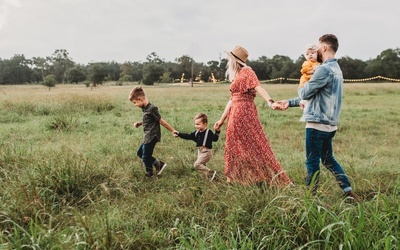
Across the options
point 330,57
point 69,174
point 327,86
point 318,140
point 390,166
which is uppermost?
Answer: point 330,57

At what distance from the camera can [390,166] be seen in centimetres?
551

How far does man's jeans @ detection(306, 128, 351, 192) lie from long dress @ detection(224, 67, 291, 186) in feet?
1.65

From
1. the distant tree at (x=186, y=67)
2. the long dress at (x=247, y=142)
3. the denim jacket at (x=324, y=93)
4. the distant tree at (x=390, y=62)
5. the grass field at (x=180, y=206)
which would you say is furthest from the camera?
the distant tree at (x=186, y=67)

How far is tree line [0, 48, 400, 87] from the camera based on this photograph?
6794 cm

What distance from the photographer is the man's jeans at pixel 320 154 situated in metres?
3.85

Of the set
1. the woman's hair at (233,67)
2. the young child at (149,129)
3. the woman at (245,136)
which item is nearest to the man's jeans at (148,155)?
the young child at (149,129)

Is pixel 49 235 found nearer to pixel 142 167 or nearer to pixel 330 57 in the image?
pixel 142 167

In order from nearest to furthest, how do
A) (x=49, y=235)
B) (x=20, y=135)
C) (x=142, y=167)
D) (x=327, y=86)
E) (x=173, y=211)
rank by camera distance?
(x=49, y=235) < (x=173, y=211) < (x=327, y=86) < (x=142, y=167) < (x=20, y=135)

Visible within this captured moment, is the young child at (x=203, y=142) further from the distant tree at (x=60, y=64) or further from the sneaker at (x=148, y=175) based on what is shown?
the distant tree at (x=60, y=64)

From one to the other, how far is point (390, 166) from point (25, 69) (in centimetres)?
11213

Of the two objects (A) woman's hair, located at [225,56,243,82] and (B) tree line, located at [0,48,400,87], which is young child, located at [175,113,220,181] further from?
(B) tree line, located at [0,48,400,87]

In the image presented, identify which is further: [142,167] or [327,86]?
[142,167]

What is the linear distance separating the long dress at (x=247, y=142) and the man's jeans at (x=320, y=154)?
1.65 ft

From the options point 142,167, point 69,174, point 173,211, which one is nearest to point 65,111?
point 142,167
